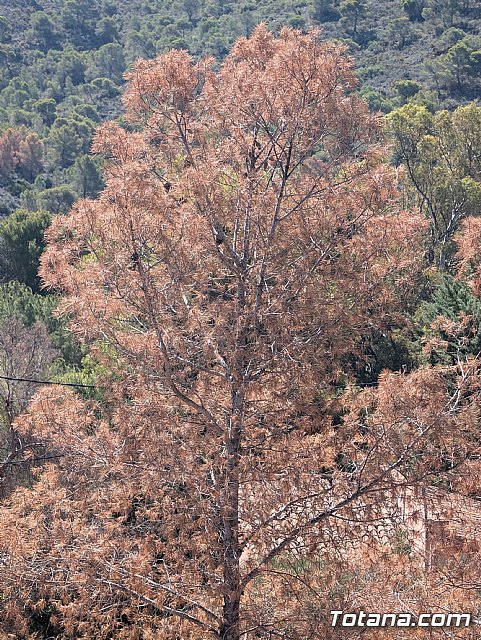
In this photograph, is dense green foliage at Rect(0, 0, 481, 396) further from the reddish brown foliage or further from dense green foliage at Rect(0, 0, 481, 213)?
the reddish brown foliage

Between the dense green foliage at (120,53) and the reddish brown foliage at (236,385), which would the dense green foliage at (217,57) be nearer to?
the dense green foliage at (120,53)

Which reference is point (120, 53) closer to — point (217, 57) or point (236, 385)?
point (217, 57)

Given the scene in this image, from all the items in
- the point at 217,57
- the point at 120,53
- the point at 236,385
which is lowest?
the point at 236,385

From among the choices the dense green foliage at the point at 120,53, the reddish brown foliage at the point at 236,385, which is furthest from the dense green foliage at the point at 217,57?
the reddish brown foliage at the point at 236,385

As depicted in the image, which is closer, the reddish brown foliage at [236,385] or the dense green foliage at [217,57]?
the reddish brown foliage at [236,385]

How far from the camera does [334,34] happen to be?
224 ft

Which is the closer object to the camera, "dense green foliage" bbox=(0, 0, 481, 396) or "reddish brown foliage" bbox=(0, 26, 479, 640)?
"reddish brown foliage" bbox=(0, 26, 479, 640)

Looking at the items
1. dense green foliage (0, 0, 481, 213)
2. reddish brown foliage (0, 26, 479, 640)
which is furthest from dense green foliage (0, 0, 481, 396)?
reddish brown foliage (0, 26, 479, 640)

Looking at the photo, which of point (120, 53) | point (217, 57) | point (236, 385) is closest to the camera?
point (236, 385)

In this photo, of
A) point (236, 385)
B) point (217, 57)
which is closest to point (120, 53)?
point (217, 57)

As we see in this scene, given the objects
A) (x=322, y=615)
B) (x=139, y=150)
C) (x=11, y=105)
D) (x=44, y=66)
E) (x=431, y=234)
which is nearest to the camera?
(x=322, y=615)

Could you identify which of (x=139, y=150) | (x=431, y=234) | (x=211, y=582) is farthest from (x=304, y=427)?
(x=431, y=234)

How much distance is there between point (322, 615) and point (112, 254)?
3577 mm

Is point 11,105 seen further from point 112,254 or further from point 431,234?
point 112,254
